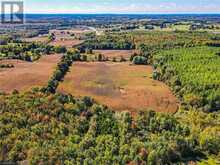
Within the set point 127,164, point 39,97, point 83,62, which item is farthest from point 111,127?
point 83,62

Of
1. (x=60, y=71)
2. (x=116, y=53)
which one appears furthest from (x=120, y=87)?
(x=116, y=53)

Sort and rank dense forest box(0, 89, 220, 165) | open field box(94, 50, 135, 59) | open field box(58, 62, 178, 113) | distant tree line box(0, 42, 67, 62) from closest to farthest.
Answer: dense forest box(0, 89, 220, 165)
open field box(58, 62, 178, 113)
distant tree line box(0, 42, 67, 62)
open field box(94, 50, 135, 59)

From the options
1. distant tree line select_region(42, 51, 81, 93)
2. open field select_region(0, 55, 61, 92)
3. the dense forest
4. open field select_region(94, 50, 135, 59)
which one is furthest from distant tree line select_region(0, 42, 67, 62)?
the dense forest

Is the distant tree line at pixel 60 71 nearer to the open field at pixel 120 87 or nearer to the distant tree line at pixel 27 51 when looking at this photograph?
the open field at pixel 120 87

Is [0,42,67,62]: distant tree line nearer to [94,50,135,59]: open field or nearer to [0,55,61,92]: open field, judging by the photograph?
[0,55,61,92]: open field

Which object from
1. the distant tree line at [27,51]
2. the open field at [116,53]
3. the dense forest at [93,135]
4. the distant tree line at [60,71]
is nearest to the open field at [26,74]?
the distant tree line at [60,71]

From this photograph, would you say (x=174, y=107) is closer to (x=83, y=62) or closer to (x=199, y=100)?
(x=199, y=100)
